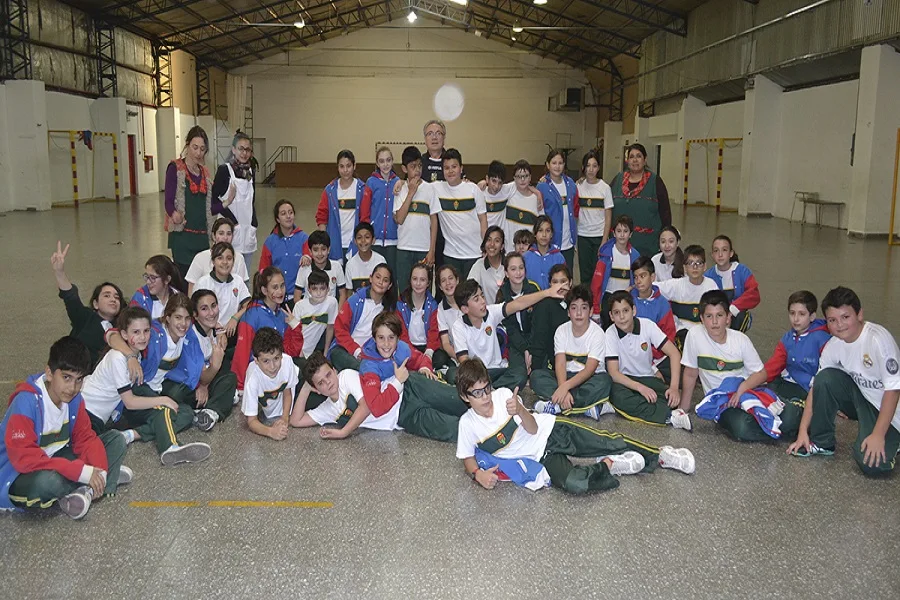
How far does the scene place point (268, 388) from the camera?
473 centimetres

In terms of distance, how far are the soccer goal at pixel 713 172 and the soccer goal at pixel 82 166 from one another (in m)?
19.6

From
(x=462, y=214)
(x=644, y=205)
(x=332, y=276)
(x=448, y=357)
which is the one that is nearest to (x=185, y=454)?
(x=448, y=357)

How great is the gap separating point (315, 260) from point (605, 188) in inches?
118

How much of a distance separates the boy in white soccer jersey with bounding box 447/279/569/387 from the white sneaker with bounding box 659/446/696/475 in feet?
5.09

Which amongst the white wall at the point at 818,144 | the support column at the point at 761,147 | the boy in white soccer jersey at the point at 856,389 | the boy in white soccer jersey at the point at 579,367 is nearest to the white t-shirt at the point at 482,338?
the boy in white soccer jersey at the point at 579,367

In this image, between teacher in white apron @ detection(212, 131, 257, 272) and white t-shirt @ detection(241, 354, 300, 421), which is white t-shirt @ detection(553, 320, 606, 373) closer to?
white t-shirt @ detection(241, 354, 300, 421)

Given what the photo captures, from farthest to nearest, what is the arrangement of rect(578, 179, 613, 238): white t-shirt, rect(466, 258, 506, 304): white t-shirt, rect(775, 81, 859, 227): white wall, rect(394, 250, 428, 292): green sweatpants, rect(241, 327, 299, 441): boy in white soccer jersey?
rect(775, 81, 859, 227): white wall → rect(578, 179, 613, 238): white t-shirt → rect(394, 250, 428, 292): green sweatpants → rect(466, 258, 506, 304): white t-shirt → rect(241, 327, 299, 441): boy in white soccer jersey

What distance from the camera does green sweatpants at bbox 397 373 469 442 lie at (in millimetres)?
4609

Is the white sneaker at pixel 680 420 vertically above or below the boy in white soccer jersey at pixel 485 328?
below

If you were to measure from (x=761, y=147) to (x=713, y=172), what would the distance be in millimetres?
4536

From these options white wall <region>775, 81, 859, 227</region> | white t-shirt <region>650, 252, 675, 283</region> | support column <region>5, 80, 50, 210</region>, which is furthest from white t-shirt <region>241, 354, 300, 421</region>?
support column <region>5, 80, 50, 210</region>

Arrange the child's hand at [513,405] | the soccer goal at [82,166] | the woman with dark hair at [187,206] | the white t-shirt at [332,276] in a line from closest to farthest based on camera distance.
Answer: the child's hand at [513,405]
the white t-shirt at [332,276]
the woman with dark hair at [187,206]
the soccer goal at [82,166]

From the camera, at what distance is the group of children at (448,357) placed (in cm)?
386

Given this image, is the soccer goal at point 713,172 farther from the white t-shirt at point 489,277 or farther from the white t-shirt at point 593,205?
the white t-shirt at point 489,277
